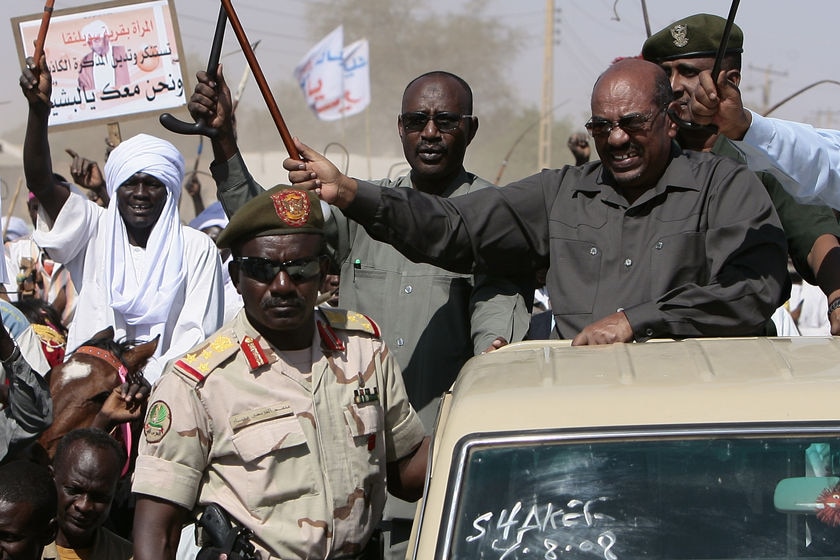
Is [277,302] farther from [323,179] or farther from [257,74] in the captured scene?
[257,74]

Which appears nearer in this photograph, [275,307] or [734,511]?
[734,511]

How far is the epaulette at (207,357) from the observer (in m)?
3.27

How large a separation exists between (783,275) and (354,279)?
1519 millimetres

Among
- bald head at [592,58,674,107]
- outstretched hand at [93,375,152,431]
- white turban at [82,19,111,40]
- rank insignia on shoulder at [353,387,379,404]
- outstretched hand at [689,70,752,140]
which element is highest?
white turban at [82,19,111,40]

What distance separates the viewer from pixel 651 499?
2.67 metres

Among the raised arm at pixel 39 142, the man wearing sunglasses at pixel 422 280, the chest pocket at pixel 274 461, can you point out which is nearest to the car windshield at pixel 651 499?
the chest pocket at pixel 274 461

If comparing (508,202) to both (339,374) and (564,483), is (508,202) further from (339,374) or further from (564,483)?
(564,483)

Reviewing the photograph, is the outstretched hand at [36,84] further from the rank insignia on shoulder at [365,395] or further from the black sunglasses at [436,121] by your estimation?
the rank insignia on shoulder at [365,395]

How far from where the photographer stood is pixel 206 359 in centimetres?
332

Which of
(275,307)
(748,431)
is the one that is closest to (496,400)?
(748,431)

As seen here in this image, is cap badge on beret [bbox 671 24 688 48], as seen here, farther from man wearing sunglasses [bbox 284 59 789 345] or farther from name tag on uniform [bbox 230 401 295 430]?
name tag on uniform [bbox 230 401 295 430]

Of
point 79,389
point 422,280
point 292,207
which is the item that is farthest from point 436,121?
point 79,389

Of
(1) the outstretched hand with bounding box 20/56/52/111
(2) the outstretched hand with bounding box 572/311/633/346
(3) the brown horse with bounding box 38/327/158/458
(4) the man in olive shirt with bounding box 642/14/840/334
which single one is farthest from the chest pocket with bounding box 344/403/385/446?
(1) the outstretched hand with bounding box 20/56/52/111

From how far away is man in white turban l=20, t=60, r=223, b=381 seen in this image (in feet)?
19.5
